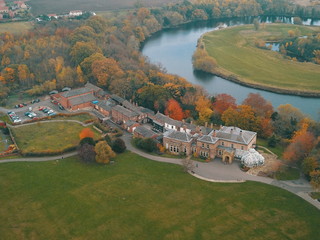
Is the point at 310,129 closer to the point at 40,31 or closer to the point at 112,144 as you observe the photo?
the point at 112,144

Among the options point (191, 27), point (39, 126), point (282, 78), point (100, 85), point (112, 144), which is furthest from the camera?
point (191, 27)

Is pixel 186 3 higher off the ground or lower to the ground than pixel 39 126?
higher

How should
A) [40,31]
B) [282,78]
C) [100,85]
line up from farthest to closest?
[40,31] < [282,78] < [100,85]

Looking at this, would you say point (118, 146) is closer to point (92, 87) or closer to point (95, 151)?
point (95, 151)

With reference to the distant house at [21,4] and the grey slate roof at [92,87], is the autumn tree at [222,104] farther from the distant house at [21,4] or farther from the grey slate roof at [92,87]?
the distant house at [21,4]

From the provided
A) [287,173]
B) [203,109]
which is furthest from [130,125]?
[287,173]

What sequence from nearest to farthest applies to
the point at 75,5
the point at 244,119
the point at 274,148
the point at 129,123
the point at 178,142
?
the point at 178,142, the point at 274,148, the point at 244,119, the point at 129,123, the point at 75,5

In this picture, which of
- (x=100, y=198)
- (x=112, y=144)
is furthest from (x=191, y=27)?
(x=100, y=198)
